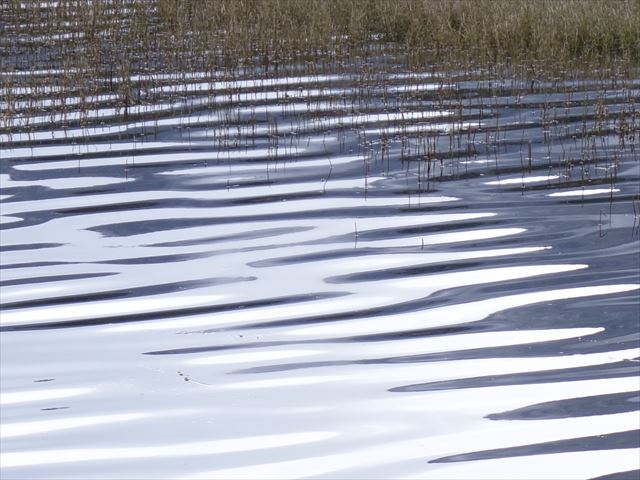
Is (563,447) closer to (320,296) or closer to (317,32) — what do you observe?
(320,296)

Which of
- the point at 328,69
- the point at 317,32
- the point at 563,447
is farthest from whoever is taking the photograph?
the point at 317,32

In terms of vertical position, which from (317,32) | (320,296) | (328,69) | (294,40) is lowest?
(320,296)

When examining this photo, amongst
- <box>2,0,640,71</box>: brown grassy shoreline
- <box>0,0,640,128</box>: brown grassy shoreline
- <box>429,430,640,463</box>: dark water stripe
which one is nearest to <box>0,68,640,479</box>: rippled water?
<box>429,430,640,463</box>: dark water stripe

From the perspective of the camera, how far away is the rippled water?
3.96 metres

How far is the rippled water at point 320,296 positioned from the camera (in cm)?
396

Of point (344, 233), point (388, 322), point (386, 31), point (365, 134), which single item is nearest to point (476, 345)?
point (388, 322)

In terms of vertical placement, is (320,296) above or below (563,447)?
above

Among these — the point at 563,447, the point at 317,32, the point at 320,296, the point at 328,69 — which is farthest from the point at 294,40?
the point at 563,447

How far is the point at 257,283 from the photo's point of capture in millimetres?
5840

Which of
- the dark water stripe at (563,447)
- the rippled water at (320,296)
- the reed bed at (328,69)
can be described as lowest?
the dark water stripe at (563,447)

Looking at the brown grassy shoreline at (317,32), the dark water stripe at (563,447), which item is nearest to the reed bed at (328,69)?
the brown grassy shoreline at (317,32)

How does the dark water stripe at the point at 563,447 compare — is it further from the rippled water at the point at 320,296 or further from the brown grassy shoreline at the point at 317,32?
the brown grassy shoreline at the point at 317,32

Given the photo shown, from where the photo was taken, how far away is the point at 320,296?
564cm

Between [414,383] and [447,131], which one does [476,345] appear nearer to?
[414,383]
